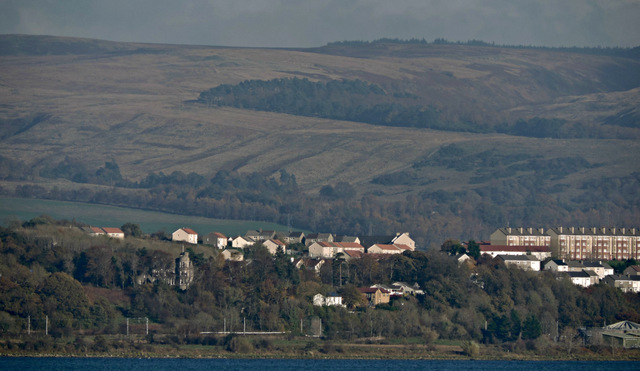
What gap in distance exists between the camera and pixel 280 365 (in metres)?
76.8

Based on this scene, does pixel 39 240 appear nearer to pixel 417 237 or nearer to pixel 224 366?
pixel 224 366

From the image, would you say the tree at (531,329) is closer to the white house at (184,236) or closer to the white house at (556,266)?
the white house at (556,266)

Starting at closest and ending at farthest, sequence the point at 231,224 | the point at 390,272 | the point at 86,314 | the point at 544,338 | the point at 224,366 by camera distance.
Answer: the point at 224,366 < the point at 86,314 < the point at 544,338 < the point at 390,272 < the point at 231,224

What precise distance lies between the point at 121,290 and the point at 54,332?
13.1m

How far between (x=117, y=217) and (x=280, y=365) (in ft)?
295

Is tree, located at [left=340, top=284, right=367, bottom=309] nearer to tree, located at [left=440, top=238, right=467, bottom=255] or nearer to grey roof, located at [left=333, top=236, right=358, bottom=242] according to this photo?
tree, located at [left=440, top=238, right=467, bottom=255]

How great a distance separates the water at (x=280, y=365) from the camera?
71562 mm

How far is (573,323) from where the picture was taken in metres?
93.2

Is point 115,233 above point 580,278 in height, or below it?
above

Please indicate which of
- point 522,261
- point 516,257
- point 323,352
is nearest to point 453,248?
point 516,257

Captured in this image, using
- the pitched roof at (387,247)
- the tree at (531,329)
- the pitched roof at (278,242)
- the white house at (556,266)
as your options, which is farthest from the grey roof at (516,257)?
the tree at (531,329)

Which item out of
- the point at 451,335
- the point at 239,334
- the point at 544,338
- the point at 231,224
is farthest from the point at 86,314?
the point at 231,224

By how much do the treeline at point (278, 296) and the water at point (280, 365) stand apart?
3.66m

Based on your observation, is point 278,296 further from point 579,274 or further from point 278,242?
point 579,274
